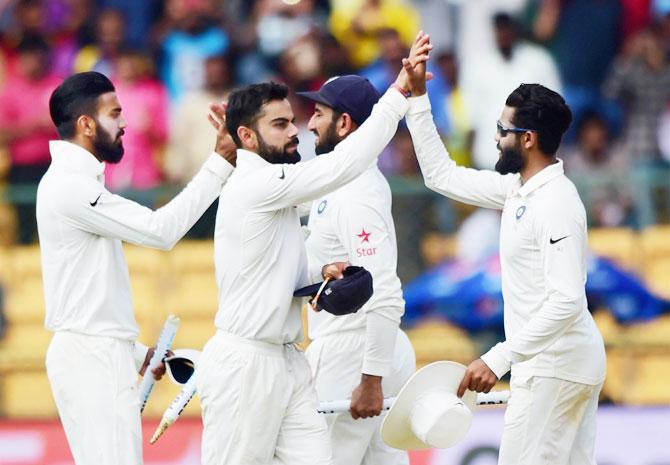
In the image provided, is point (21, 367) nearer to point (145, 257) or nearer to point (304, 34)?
point (145, 257)

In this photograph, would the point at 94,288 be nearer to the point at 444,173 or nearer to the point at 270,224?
the point at 270,224

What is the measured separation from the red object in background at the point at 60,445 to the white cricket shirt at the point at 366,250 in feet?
9.24

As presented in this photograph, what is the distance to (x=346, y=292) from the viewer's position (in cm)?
659

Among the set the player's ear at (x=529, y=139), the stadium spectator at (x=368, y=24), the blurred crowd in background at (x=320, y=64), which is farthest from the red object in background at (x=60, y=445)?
the player's ear at (x=529, y=139)

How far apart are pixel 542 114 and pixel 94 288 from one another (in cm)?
197

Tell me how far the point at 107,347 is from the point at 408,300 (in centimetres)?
389

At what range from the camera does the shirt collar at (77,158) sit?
6980mm

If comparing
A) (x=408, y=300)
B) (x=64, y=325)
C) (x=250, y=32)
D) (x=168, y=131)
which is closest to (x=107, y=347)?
(x=64, y=325)

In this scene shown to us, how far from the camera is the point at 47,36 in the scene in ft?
39.4

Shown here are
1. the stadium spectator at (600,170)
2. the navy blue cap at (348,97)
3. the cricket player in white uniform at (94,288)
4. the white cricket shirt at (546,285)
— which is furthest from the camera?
the stadium spectator at (600,170)

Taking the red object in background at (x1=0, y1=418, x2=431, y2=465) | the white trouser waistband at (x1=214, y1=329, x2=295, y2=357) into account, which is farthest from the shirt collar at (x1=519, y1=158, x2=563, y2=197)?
the red object in background at (x1=0, y1=418, x2=431, y2=465)

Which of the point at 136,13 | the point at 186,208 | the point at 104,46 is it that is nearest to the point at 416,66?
the point at 186,208

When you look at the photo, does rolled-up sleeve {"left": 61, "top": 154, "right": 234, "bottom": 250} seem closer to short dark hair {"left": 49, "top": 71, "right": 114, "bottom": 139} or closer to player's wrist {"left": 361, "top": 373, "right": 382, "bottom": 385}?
short dark hair {"left": 49, "top": 71, "right": 114, "bottom": 139}

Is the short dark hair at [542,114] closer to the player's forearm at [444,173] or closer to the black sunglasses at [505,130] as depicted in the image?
the black sunglasses at [505,130]
